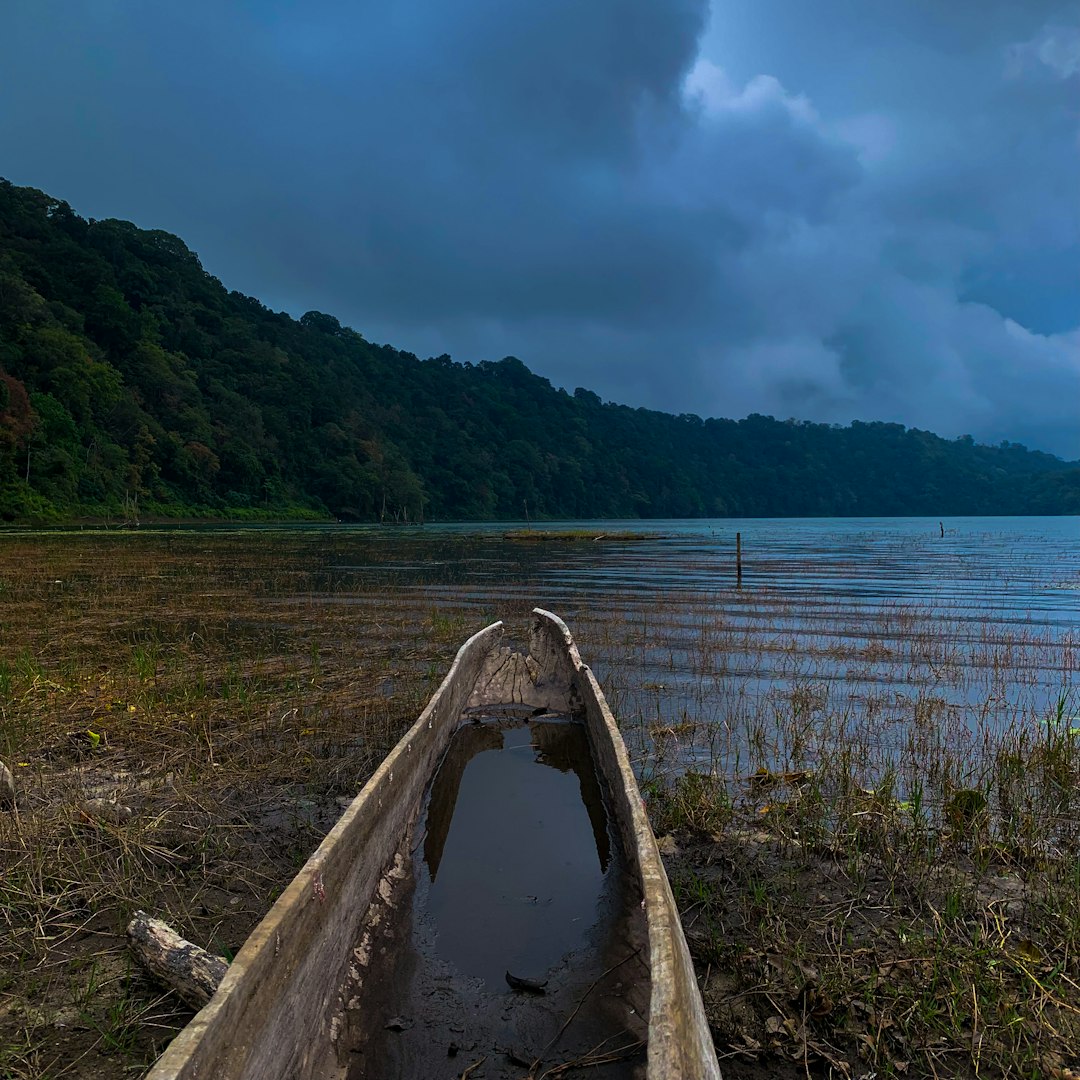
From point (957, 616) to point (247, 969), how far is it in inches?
588

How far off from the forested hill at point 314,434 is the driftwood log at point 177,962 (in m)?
52.5

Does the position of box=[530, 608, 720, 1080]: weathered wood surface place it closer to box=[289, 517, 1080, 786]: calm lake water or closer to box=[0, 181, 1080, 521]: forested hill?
box=[289, 517, 1080, 786]: calm lake water

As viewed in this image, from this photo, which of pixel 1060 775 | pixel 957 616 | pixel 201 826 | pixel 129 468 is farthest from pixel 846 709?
pixel 129 468

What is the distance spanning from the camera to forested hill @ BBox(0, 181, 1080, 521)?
56203mm

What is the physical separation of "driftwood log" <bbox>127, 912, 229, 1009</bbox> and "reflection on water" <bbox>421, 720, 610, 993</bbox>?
931 millimetres

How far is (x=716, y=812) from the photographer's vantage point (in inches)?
184

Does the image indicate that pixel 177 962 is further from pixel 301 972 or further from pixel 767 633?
pixel 767 633

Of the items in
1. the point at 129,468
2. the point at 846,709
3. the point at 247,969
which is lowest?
the point at 846,709

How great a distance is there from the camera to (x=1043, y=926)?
3.36 m

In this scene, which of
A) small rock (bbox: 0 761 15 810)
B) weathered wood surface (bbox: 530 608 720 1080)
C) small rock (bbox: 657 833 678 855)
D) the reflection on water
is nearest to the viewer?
weathered wood surface (bbox: 530 608 720 1080)

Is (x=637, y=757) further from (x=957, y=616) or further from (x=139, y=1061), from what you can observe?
(x=957, y=616)

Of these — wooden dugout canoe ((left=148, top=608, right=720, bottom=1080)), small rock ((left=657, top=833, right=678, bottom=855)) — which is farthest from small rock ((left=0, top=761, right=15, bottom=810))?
small rock ((left=657, top=833, right=678, bottom=855))

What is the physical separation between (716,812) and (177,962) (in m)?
3.17

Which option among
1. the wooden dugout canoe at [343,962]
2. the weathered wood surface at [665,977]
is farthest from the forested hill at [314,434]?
the weathered wood surface at [665,977]
